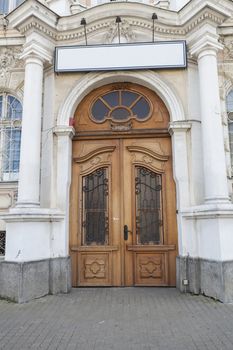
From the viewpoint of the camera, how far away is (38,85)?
624cm

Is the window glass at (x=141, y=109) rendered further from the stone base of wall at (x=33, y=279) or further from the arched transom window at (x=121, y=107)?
the stone base of wall at (x=33, y=279)

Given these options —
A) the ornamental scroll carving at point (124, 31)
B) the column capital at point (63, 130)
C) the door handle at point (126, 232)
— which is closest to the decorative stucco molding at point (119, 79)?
Result: the column capital at point (63, 130)

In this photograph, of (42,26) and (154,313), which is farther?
(42,26)

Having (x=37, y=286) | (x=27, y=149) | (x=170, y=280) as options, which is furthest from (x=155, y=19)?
(x=37, y=286)

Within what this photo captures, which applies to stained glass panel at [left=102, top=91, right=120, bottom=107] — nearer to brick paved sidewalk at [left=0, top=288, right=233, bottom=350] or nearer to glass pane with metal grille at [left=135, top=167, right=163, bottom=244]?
glass pane with metal grille at [left=135, top=167, right=163, bottom=244]

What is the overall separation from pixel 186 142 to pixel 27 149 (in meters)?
3.00

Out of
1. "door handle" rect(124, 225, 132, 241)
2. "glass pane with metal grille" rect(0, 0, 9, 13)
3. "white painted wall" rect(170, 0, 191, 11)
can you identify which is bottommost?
"door handle" rect(124, 225, 132, 241)

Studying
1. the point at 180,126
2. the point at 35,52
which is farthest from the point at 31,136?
the point at 180,126

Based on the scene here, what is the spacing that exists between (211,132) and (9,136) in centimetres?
426

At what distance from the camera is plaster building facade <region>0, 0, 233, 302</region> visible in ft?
19.3

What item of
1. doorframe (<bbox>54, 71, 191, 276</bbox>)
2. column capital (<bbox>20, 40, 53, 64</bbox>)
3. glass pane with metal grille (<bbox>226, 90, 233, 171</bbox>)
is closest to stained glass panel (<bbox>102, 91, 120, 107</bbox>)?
doorframe (<bbox>54, 71, 191, 276</bbox>)

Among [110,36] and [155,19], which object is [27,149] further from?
[155,19]

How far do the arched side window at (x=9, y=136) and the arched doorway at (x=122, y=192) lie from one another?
136cm

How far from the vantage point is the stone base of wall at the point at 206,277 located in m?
5.02
